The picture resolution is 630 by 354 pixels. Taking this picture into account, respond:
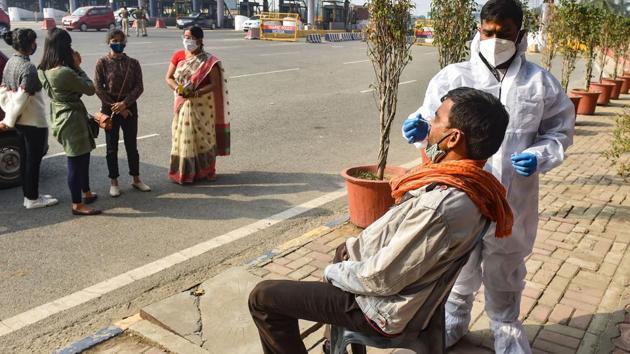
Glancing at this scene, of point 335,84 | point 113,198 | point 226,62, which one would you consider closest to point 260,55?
point 226,62

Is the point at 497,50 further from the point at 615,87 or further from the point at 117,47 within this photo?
the point at 615,87

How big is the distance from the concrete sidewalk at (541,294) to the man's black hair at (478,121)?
145 centimetres

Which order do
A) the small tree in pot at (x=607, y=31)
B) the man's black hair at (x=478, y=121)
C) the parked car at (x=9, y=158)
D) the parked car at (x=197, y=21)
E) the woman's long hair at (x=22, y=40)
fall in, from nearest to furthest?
the man's black hair at (x=478, y=121) → the woman's long hair at (x=22, y=40) → the parked car at (x=9, y=158) → the small tree in pot at (x=607, y=31) → the parked car at (x=197, y=21)

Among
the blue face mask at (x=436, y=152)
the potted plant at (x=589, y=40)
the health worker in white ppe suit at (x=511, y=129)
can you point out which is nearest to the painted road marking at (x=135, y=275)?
the health worker in white ppe suit at (x=511, y=129)

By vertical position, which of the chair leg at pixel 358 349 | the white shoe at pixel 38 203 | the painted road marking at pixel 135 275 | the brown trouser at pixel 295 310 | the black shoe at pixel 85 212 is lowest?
the painted road marking at pixel 135 275

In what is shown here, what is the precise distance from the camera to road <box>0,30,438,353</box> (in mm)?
3979

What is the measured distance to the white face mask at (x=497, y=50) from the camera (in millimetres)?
2879

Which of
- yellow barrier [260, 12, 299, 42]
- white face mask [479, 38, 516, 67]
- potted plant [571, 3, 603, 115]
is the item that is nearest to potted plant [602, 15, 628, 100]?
potted plant [571, 3, 603, 115]

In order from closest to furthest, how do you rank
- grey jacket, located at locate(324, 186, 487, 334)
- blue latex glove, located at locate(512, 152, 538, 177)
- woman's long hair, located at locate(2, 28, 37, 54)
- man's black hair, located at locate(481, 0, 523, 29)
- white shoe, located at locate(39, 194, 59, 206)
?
grey jacket, located at locate(324, 186, 487, 334), blue latex glove, located at locate(512, 152, 538, 177), man's black hair, located at locate(481, 0, 523, 29), woman's long hair, located at locate(2, 28, 37, 54), white shoe, located at locate(39, 194, 59, 206)

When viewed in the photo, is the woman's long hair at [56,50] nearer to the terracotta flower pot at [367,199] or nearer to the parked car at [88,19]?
the terracotta flower pot at [367,199]

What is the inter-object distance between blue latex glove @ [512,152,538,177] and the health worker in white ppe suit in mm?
78

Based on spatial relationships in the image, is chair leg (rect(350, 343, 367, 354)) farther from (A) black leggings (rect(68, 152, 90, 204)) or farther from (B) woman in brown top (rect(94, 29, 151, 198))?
(B) woman in brown top (rect(94, 29, 151, 198))

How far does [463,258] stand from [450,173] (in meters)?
0.35

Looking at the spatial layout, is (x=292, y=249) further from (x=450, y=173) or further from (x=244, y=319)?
(x=450, y=173)
